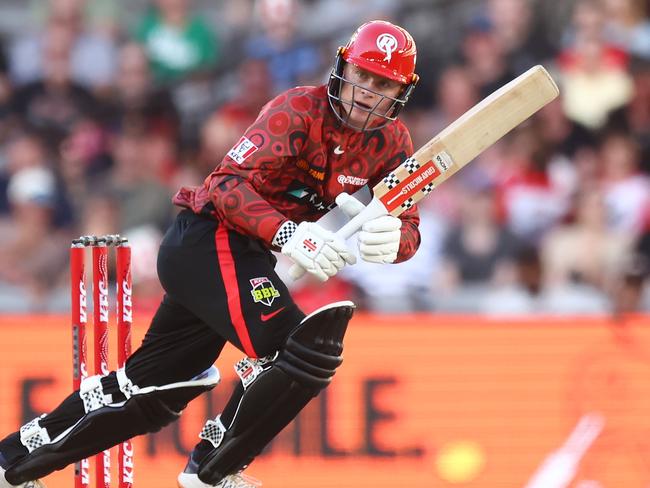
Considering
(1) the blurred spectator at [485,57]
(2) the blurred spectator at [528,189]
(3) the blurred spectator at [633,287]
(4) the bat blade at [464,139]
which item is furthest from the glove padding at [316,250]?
(1) the blurred spectator at [485,57]

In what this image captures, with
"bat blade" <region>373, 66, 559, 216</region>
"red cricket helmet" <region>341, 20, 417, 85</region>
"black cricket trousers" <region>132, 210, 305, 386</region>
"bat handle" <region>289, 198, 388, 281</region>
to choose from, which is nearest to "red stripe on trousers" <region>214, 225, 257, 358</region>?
"black cricket trousers" <region>132, 210, 305, 386</region>

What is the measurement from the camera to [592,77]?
311 inches


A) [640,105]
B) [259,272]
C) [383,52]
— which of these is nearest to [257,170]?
[259,272]

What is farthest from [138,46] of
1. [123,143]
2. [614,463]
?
[614,463]

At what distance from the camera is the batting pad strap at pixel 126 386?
408cm

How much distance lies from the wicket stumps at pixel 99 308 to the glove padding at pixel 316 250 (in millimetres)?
786

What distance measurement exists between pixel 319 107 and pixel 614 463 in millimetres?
2417

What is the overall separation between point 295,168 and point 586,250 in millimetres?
3673

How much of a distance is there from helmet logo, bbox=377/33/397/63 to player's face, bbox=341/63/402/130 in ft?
0.26

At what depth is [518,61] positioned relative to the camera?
26.3ft

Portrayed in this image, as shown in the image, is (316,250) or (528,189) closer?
(316,250)

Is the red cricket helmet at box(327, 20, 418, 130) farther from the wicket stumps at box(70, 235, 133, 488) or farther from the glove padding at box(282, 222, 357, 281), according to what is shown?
the wicket stumps at box(70, 235, 133, 488)

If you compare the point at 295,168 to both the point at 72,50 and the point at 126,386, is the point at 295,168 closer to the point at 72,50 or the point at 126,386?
the point at 126,386

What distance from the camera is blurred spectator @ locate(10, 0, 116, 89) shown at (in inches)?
321
